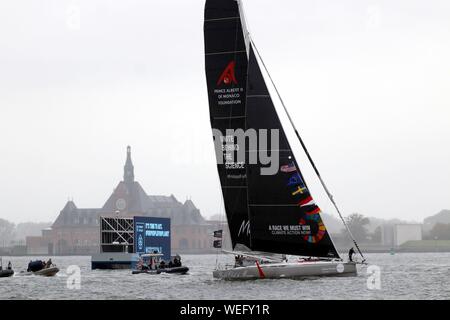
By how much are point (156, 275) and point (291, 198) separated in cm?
1884

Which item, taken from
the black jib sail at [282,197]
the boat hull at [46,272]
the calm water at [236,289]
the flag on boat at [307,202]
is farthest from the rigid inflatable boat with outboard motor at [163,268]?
the flag on boat at [307,202]

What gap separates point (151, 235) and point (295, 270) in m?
41.3

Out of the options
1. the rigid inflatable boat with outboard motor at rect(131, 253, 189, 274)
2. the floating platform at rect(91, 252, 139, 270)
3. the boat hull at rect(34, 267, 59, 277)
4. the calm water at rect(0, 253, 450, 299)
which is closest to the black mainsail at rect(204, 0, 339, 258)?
the calm water at rect(0, 253, 450, 299)

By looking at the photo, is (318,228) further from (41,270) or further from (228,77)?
(41,270)

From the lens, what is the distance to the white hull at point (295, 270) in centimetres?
4678

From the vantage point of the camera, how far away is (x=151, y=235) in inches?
3415

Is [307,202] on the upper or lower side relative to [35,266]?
upper

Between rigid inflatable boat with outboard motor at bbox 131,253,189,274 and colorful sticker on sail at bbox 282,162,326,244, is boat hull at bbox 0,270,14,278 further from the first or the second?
colorful sticker on sail at bbox 282,162,326,244

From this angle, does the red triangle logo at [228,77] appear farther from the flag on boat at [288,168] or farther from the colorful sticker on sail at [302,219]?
the colorful sticker on sail at [302,219]

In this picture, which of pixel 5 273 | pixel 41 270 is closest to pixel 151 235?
pixel 41 270

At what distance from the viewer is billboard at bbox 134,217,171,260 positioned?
84.8 meters

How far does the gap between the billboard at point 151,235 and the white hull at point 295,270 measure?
37.6 meters
